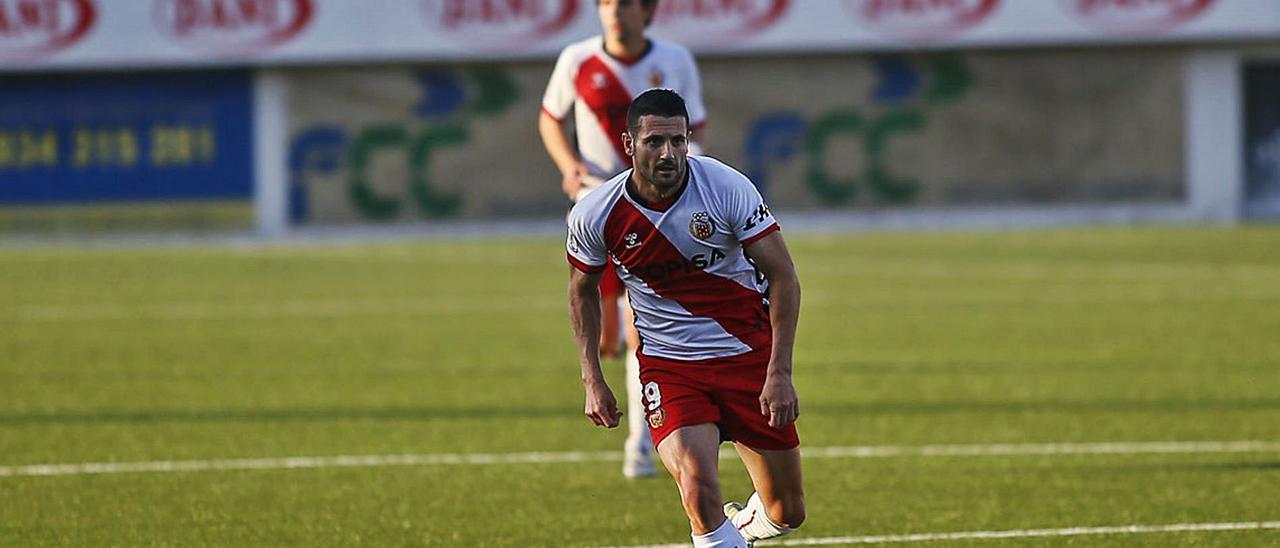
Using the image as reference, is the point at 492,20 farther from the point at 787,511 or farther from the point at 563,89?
the point at 787,511

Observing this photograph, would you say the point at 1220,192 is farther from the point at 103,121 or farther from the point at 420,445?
the point at 420,445

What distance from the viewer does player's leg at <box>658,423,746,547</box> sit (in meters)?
6.14

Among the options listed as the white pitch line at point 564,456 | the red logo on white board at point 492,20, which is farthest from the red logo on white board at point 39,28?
the white pitch line at point 564,456

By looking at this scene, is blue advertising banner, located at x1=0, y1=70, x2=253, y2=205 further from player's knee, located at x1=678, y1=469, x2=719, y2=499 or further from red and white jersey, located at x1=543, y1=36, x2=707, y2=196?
player's knee, located at x1=678, y1=469, x2=719, y2=499

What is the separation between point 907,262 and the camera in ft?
85.6

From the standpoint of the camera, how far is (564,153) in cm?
941

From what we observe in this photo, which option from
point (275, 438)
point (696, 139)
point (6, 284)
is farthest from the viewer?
point (6, 284)

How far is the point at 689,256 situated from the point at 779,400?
0.58 m

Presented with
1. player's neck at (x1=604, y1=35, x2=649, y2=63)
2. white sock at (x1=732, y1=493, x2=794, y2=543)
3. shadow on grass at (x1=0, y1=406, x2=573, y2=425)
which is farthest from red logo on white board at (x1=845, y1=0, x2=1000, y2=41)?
white sock at (x1=732, y1=493, x2=794, y2=543)

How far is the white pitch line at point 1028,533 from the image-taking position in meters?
7.55

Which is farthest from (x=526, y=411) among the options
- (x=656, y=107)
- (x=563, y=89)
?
(x=656, y=107)

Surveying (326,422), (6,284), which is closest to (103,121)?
(6,284)

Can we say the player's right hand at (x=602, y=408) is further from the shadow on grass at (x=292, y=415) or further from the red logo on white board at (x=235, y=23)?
the red logo on white board at (x=235, y=23)

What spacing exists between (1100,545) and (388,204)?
30.4 meters
